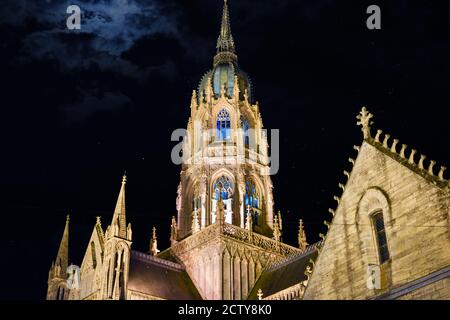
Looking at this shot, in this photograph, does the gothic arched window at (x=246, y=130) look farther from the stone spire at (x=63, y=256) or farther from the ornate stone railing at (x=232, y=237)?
the stone spire at (x=63, y=256)

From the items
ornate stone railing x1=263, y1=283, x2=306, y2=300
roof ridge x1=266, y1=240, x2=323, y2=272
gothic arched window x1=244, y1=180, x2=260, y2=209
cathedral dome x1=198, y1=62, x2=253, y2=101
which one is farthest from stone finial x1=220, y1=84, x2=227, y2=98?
ornate stone railing x1=263, y1=283, x2=306, y2=300

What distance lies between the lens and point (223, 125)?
58.6 meters

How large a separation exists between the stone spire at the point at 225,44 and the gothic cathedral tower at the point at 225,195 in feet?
0.54

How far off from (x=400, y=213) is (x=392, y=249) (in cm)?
109

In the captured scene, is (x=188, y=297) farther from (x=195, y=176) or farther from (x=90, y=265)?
(x=195, y=176)

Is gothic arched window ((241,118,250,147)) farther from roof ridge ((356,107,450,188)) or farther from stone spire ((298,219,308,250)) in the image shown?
roof ridge ((356,107,450,188))

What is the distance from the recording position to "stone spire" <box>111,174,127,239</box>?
43.7 meters

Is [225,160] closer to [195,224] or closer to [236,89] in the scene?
[195,224]

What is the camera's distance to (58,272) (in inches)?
1880

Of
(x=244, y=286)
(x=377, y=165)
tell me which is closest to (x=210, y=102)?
(x=244, y=286)

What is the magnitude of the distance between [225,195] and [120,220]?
13.9 meters

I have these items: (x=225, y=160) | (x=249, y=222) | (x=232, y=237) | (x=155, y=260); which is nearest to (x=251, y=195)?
(x=225, y=160)

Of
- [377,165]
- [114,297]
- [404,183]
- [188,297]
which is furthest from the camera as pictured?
[188,297]

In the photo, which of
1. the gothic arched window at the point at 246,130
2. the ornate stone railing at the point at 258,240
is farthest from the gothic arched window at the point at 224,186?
the ornate stone railing at the point at 258,240
